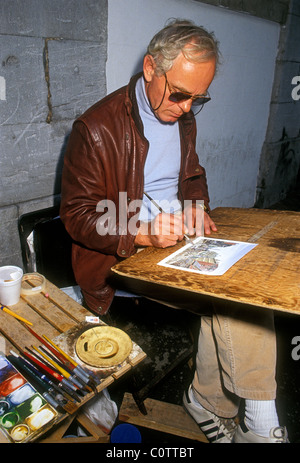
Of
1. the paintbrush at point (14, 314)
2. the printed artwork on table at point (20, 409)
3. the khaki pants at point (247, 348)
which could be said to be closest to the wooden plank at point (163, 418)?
the khaki pants at point (247, 348)

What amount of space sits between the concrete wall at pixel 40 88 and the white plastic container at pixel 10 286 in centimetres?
93

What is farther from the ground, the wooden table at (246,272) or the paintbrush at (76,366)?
the wooden table at (246,272)

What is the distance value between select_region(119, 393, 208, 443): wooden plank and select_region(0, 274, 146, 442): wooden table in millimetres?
387

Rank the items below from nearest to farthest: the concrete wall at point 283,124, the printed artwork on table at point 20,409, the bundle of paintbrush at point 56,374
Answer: the printed artwork on table at point 20,409 → the bundle of paintbrush at point 56,374 → the concrete wall at point 283,124

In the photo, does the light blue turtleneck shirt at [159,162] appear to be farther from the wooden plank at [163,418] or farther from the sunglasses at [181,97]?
the wooden plank at [163,418]

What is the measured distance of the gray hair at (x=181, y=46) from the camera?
68.1 inches

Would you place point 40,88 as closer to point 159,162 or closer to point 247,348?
point 159,162

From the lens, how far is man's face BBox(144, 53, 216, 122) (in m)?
1.76

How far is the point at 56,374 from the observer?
Result: 49.6 inches

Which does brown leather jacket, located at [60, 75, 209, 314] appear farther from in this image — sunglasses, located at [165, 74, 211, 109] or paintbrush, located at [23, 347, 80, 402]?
paintbrush, located at [23, 347, 80, 402]

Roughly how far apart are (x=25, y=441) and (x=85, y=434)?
3.26 feet

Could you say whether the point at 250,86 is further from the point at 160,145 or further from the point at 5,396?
the point at 5,396

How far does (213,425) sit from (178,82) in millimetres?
1955

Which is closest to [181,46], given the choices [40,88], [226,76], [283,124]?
[40,88]
